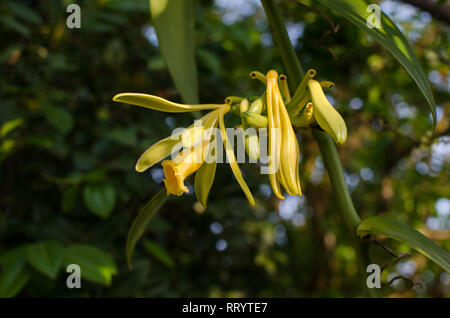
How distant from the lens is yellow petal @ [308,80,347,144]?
0.31m

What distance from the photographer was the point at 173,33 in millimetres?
457

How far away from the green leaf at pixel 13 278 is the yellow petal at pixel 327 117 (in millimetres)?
506

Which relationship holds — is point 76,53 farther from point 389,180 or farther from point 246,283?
point 389,180

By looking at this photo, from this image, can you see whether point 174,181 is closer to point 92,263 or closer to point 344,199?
point 344,199

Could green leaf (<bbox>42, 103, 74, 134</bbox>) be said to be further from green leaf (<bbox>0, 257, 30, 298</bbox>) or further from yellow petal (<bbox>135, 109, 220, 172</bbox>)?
yellow petal (<bbox>135, 109, 220, 172</bbox>)

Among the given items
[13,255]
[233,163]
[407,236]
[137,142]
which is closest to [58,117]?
[137,142]

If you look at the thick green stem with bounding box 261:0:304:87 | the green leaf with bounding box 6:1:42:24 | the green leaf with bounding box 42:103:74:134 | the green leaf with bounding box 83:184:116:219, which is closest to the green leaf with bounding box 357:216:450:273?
the thick green stem with bounding box 261:0:304:87

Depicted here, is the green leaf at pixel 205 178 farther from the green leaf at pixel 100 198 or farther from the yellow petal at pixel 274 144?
the green leaf at pixel 100 198

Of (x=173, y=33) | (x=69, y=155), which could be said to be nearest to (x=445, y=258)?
(x=173, y=33)

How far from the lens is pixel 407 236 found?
30cm

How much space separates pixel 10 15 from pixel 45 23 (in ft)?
0.45

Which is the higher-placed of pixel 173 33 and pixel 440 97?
pixel 440 97

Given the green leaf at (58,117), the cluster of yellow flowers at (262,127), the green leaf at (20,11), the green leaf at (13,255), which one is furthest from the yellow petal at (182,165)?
the green leaf at (20,11)

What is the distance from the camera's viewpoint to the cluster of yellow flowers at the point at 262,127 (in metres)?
0.33
